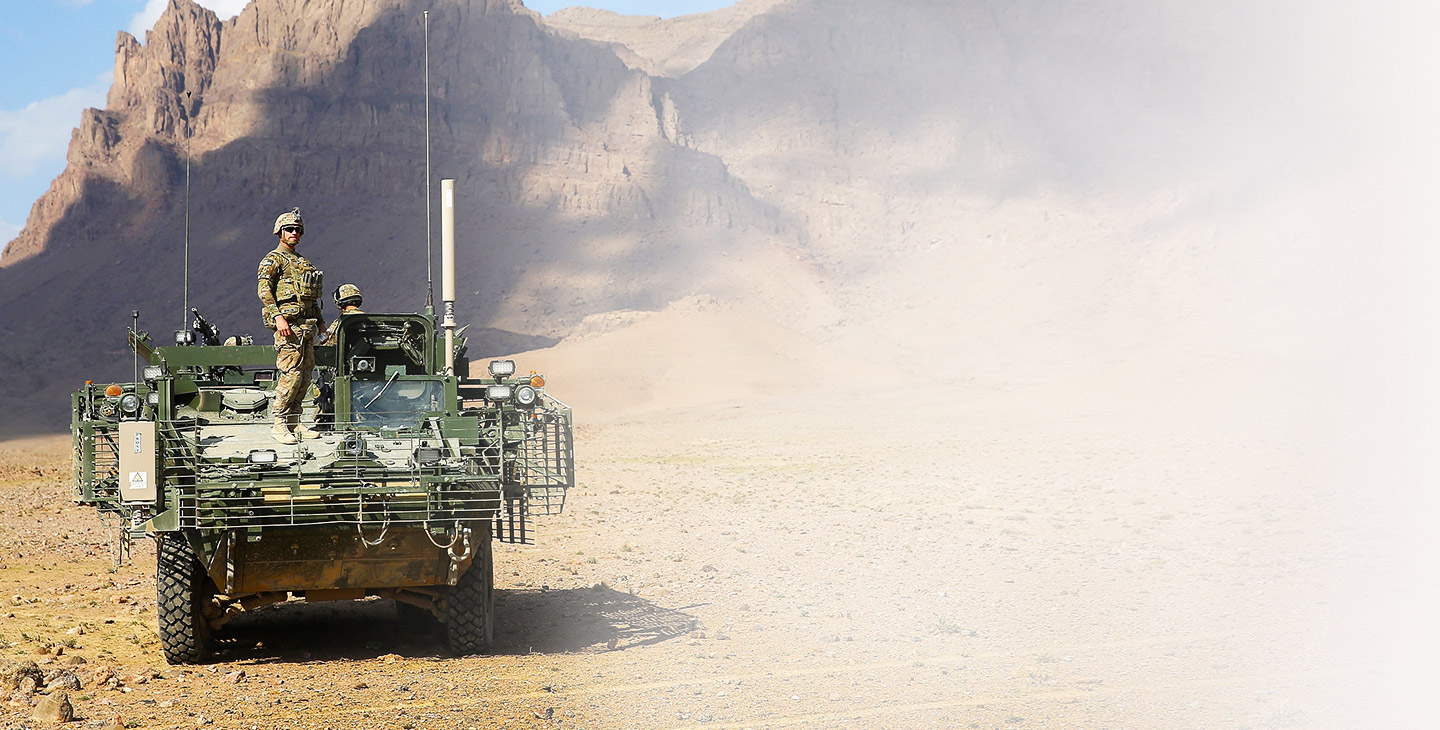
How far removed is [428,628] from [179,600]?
89.4 inches

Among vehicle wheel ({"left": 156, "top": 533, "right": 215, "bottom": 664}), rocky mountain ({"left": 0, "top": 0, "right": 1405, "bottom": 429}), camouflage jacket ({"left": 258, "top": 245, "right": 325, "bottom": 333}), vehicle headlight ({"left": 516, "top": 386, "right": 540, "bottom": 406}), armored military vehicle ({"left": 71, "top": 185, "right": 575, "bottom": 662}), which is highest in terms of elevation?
rocky mountain ({"left": 0, "top": 0, "right": 1405, "bottom": 429})

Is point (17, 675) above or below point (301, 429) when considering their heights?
below

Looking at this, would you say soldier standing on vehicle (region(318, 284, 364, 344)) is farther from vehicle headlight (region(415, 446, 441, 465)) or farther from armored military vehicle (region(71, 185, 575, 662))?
vehicle headlight (region(415, 446, 441, 465))

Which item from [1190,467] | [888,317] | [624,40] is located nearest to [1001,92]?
[888,317]

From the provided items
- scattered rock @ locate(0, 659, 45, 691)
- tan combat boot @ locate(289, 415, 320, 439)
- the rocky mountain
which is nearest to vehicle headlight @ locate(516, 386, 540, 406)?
tan combat boot @ locate(289, 415, 320, 439)

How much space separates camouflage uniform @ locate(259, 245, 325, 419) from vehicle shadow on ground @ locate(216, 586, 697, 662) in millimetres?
1903

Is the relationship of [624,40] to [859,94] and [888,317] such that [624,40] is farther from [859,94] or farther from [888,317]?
[888,317]

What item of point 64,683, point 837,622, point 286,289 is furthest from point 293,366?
point 837,622

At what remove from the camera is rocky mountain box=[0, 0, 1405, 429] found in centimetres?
8406

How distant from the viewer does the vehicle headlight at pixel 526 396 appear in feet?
30.8

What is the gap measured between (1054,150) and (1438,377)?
6762 cm

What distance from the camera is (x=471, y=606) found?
9.15 meters

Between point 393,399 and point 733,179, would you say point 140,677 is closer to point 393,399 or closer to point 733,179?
point 393,399

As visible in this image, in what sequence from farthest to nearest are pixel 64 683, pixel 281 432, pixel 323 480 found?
pixel 281 432, pixel 64 683, pixel 323 480
